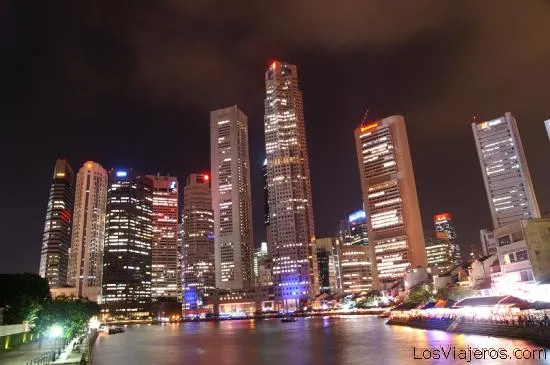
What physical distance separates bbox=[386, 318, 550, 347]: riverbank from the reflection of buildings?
16.8 meters

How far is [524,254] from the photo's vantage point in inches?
3260

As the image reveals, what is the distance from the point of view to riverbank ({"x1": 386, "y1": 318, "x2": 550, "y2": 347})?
48775 mm

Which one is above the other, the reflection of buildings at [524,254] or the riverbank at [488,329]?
the reflection of buildings at [524,254]

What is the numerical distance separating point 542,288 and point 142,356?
62.6m

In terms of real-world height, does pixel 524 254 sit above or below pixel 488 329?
above

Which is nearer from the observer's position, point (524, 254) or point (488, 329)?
point (488, 329)

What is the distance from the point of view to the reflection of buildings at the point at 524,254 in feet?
261

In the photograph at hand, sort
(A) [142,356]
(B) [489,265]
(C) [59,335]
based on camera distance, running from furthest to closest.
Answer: (B) [489,265], (C) [59,335], (A) [142,356]

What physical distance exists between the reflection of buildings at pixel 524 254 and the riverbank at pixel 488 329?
16.8 metres

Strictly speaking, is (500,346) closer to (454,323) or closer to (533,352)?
(533,352)

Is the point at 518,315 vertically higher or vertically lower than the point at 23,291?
lower

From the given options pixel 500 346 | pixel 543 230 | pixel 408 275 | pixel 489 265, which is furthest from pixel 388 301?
pixel 500 346

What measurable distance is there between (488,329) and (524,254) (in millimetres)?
27447

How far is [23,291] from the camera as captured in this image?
101 m
